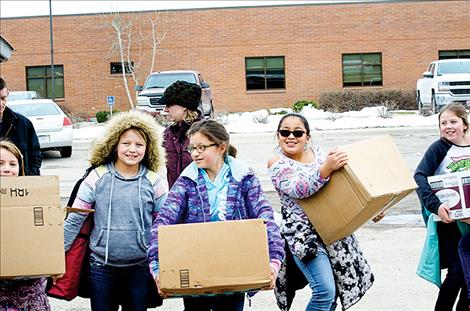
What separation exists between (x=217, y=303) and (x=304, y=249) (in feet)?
2.29

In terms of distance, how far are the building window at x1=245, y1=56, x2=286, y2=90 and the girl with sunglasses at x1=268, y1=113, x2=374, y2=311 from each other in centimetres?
3559

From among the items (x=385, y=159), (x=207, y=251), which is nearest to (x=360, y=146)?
(x=385, y=159)

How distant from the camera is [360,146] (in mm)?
4883

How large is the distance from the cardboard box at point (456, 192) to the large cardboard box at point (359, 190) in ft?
1.89

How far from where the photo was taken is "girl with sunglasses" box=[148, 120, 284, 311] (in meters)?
4.53

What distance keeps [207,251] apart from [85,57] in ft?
125

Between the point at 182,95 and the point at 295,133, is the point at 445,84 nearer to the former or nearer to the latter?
the point at 182,95

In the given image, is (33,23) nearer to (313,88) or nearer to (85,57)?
(85,57)

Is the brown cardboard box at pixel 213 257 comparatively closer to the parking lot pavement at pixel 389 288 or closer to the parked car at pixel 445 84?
the parking lot pavement at pixel 389 288

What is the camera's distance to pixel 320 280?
505 cm

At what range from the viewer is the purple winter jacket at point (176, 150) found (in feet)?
20.6

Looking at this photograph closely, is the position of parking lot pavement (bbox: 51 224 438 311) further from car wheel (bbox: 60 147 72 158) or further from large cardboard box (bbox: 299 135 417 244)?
car wheel (bbox: 60 147 72 158)

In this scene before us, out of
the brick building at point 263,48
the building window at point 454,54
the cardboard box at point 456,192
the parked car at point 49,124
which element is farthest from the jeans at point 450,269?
the building window at point 454,54

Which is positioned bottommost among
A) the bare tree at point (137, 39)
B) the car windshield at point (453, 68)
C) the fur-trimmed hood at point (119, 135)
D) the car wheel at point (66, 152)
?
the car wheel at point (66, 152)
